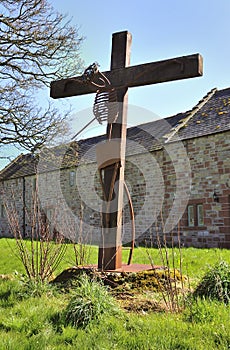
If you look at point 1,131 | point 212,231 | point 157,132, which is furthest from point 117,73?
point 157,132

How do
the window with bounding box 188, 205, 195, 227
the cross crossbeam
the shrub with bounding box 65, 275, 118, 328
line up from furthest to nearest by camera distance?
1. the window with bounding box 188, 205, 195, 227
2. the cross crossbeam
3. the shrub with bounding box 65, 275, 118, 328

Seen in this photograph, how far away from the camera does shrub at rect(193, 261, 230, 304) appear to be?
412cm

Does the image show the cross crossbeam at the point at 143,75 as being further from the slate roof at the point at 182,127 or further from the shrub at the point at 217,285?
A: the slate roof at the point at 182,127

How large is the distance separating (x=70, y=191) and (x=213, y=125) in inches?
367

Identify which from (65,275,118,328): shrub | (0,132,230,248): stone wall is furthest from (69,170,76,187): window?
(65,275,118,328): shrub

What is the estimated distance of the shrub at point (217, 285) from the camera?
412 centimetres

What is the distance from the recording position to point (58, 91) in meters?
5.83

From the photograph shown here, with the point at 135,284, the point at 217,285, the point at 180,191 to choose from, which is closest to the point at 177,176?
the point at 180,191

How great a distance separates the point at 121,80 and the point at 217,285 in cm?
288

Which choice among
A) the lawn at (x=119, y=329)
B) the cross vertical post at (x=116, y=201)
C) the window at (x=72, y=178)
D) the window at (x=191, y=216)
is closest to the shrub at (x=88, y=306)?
the lawn at (x=119, y=329)

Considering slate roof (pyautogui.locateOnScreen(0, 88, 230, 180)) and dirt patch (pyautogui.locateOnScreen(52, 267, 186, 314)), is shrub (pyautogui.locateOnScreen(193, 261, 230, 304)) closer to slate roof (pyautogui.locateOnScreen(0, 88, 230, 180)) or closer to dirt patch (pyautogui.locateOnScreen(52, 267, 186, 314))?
dirt patch (pyautogui.locateOnScreen(52, 267, 186, 314))

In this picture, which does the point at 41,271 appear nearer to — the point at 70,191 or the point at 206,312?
the point at 206,312

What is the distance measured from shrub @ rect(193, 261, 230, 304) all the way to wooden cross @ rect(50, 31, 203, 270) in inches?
46.4

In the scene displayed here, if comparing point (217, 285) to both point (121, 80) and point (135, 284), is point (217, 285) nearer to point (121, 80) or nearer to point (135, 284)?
point (135, 284)
